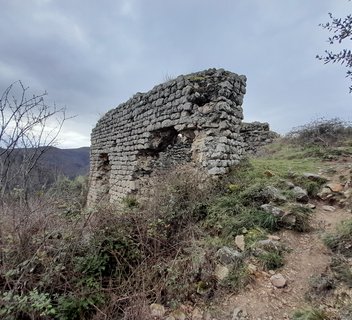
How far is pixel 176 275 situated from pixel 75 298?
1035 millimetres

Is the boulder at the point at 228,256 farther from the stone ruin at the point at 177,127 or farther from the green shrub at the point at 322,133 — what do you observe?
the green shrub at the point at 322,133

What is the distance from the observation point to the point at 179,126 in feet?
17.2

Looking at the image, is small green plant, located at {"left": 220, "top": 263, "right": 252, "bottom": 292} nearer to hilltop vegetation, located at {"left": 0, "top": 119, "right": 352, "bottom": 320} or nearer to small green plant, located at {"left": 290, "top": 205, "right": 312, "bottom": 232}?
hilltop vegetation, located at {"left": 0, "top": 119, "right": 352, "bottom": 320}

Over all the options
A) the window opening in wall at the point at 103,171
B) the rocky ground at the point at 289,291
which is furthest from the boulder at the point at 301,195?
the window opening in wall at the point at 103,171

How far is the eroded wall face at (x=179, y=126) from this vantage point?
4.84m

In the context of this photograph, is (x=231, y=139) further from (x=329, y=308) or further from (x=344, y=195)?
(x=329, y=308)

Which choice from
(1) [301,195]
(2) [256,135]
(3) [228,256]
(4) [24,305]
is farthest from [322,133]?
(4) [24,305]

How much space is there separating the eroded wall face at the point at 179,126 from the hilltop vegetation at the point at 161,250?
0.84 meters

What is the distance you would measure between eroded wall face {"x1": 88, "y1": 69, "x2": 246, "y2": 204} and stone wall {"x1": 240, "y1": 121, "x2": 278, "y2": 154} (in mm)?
5484

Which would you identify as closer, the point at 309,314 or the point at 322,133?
the point at 309,314

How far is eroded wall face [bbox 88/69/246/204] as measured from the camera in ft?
15.9

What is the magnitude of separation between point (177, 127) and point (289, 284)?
352 cm

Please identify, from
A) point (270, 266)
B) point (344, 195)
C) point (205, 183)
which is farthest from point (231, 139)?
point (270, 266)

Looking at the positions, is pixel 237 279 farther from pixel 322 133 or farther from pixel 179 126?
pixel 322 133
